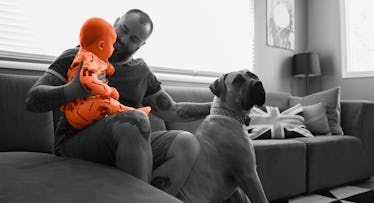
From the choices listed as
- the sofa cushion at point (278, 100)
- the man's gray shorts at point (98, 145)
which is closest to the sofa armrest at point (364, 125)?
the sofa cushion at point (278, 100)

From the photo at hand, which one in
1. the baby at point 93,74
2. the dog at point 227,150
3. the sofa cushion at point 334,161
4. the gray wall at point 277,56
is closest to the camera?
the baby at point 93,74

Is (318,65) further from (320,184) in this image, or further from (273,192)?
(273,192)

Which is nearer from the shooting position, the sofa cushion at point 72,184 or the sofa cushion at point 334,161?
the sofa cushion at point 72,184

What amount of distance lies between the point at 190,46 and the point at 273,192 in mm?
1498

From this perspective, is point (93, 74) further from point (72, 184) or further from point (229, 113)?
point (229, 113)

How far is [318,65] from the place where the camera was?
3781 mm

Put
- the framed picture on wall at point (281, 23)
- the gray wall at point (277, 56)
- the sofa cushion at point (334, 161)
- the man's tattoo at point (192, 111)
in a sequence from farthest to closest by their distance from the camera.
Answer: the framed picture on wall at point (281, 23)
the gray wall at point (277, 56)
the sofa cushion at point (334, 161)
the man's tattoo at point (192, 111)

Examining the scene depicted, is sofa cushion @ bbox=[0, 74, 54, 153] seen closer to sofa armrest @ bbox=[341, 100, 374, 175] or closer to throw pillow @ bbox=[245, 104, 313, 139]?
throw pillow @ bbox=[245, 104, 313, 139]

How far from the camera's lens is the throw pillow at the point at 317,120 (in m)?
2.72

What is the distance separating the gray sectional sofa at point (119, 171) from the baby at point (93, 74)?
14 centimetres

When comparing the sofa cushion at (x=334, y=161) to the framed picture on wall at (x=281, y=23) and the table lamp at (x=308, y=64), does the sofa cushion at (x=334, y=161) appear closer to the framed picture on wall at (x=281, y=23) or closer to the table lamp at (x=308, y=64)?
the table lamp at (x=308, y=64)

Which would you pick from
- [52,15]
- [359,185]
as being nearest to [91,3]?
[52,15]

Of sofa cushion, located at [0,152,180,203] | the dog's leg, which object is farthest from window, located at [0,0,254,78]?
the dog's leg

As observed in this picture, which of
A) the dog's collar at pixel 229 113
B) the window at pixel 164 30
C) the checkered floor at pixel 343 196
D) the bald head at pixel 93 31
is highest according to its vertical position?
the window at pixel 164 30
